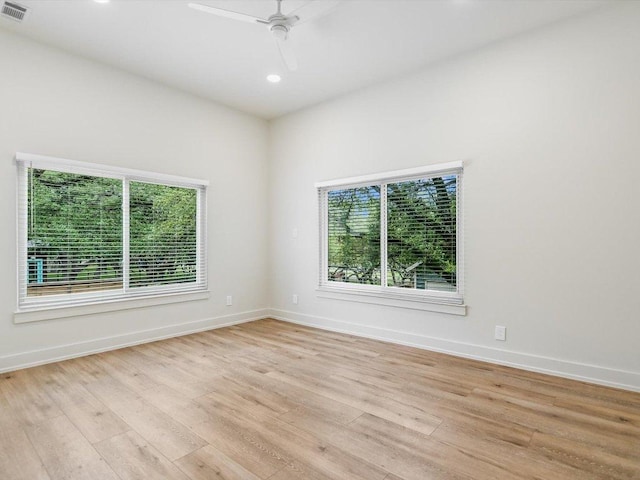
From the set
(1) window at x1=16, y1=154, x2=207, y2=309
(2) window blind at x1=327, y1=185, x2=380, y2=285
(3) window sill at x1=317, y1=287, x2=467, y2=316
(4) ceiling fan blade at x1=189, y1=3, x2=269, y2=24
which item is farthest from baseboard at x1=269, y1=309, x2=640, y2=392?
(4) ceiling fan blade at x1=189, y1=3, x2=269, y2=24

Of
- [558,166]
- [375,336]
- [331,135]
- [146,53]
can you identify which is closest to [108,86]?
[146,53]

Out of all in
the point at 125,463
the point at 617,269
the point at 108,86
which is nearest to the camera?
the point at 125,463

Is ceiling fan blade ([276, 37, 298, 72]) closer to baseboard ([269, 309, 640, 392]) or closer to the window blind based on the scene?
the window blind

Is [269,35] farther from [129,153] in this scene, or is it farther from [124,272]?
[124,272]

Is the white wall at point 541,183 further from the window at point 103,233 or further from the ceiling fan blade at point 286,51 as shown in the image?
the window at point 103,233

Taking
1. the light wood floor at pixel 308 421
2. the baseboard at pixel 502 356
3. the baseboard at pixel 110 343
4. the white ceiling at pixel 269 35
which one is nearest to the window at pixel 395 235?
the baseboard at pixel 502 356

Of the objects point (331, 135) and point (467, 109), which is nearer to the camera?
point (467, 109)

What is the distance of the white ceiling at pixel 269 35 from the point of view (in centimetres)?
289

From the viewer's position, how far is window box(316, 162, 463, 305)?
12.2 ft

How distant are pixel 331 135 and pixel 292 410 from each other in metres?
3.45

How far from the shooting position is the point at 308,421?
2.28 metres

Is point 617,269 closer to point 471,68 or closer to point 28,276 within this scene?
point 471,68

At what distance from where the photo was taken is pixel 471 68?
354 centimetres

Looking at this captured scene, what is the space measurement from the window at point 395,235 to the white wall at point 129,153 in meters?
1.22
